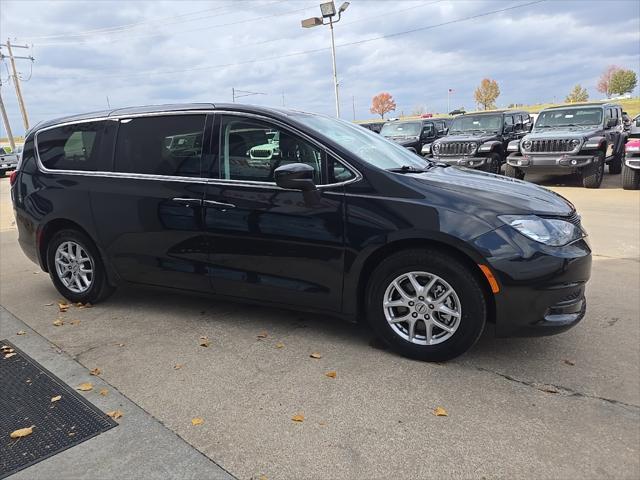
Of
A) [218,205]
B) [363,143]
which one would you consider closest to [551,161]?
[363,143]

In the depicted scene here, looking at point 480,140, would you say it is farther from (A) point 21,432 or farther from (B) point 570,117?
(A) point 21,432

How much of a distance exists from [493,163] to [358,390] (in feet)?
40.1

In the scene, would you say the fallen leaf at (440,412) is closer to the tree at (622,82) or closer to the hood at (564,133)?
the hood at (564,133)

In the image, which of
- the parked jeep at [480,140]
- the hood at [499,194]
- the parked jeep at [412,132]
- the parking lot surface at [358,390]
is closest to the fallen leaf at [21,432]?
the parking lot surface at [358,390]

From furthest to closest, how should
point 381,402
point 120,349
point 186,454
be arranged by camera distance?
1. point 120,349
2. point 381,402
3. point 186,454

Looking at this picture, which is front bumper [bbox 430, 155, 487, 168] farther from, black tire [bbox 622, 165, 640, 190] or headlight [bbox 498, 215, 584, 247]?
headlight [bbox 498, 215, 584, 247]

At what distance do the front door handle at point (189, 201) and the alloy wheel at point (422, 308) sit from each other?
1590 mm

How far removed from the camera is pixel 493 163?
1404 cm

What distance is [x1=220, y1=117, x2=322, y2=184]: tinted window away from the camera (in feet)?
11.9

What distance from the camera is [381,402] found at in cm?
297

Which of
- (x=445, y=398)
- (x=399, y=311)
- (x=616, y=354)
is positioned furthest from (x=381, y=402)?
(x=616, y=354)

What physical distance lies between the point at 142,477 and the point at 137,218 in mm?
2334

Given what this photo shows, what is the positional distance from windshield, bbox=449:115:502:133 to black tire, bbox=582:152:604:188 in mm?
3655

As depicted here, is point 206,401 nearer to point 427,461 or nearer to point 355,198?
point 427,461
